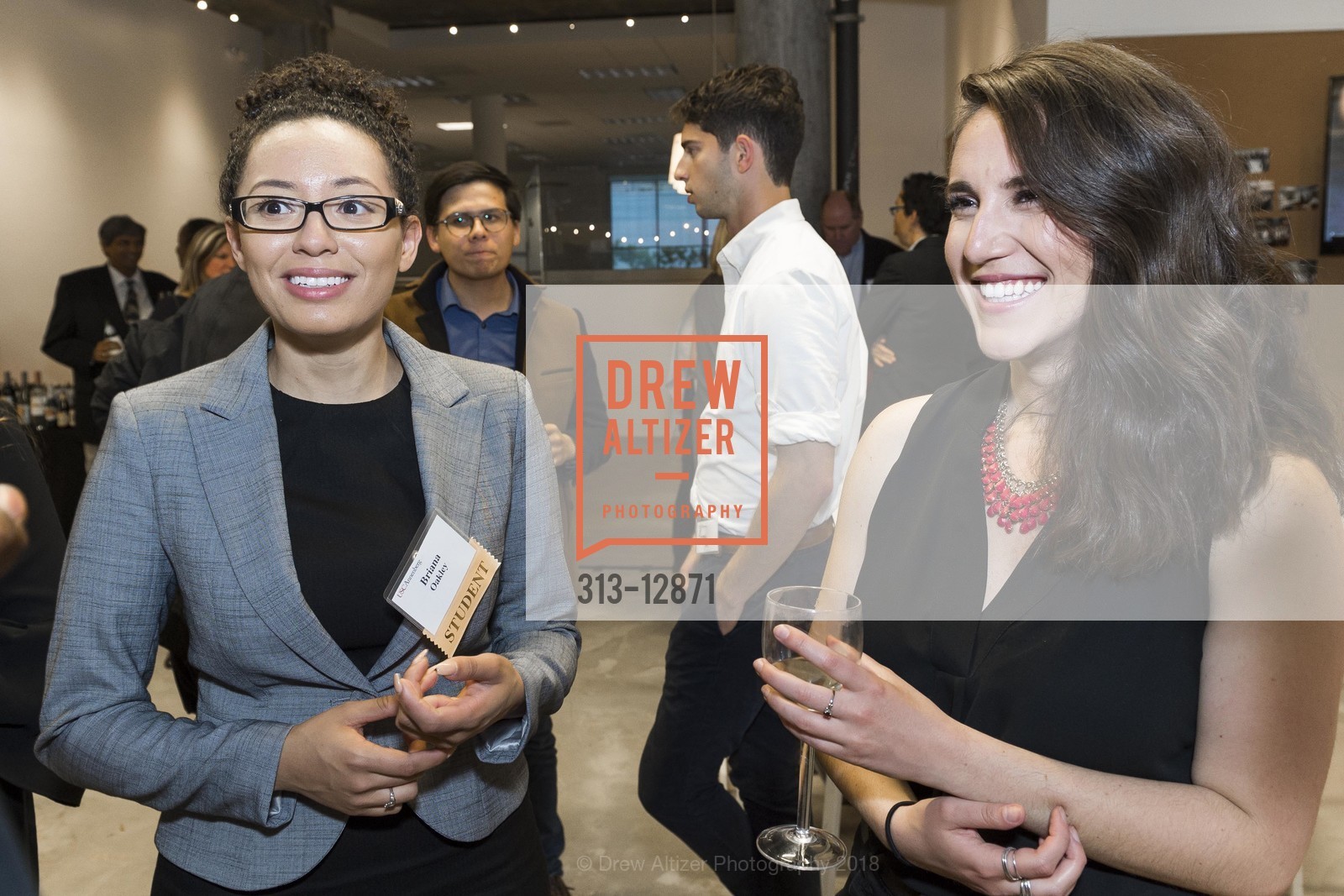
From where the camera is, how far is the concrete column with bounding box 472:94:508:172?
473cm

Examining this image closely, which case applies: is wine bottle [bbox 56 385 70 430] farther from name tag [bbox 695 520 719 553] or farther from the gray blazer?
the gray blazer

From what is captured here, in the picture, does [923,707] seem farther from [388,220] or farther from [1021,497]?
[388,220]

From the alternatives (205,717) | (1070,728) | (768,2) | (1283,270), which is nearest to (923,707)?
→ (1070,728)

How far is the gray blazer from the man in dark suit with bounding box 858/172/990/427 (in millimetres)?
2581

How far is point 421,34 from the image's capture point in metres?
5.06

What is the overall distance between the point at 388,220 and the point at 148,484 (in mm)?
430

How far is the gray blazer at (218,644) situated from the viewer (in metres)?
1.17

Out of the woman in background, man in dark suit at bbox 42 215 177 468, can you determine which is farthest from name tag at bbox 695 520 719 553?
man in dark suit at bbox 42 215 177 468

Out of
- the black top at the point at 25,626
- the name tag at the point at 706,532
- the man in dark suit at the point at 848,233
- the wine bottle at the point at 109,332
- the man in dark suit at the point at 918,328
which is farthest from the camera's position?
the wine bottle at the point at 109,332

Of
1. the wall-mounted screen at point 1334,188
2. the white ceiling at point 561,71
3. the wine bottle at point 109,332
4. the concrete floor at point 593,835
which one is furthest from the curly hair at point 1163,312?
the wine bottle at point 109,332

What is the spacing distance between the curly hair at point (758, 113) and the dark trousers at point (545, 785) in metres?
1.45

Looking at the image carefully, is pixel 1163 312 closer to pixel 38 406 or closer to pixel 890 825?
pixel 890 825

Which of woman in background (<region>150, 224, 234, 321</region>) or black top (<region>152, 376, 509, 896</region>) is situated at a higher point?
woman in background (<region>150, 224, 234, 321</region>)

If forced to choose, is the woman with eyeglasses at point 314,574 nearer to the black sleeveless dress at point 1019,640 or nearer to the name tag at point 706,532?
the black sleeveless dress at point 1019,640
